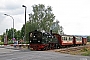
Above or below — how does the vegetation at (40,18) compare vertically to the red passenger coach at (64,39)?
above

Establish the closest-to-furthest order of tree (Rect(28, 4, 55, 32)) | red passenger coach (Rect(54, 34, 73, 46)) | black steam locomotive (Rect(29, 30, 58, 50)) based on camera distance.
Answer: black steam locomotive (Rect(29, 30, 58, 50)), red passenger coach (Rect(54, 34, 73, 46)), tree (Rect(28, 4, 55, 32))

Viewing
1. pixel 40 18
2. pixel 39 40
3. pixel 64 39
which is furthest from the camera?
pixel 40 18

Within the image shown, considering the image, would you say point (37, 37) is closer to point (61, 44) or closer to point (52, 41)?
point (52, 41)

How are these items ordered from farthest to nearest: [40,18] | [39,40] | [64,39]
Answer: [40,18], [64,39], [39,40]

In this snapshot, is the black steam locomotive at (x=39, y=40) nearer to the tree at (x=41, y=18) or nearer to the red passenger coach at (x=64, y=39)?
the red passenger coach at (x=64, y=39)

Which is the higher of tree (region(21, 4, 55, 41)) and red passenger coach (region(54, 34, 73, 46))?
tree (region(21, 4, 55, 41))

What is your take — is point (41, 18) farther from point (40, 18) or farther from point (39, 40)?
point (39, 40)

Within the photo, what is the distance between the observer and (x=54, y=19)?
267 feet

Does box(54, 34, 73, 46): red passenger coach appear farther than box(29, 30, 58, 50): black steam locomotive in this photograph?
Yes

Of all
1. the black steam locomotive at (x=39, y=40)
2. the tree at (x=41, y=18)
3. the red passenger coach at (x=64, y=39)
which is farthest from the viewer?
the tree at (x=41, y=18)

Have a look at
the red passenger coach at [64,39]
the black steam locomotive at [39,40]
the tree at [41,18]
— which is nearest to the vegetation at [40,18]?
the tree at [41,18]

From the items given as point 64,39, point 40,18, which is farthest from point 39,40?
point 40,18

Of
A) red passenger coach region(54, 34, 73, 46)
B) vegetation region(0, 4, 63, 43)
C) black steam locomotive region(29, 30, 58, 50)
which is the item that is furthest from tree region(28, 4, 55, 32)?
black steam locomotive region(29, 30, 58, 50)

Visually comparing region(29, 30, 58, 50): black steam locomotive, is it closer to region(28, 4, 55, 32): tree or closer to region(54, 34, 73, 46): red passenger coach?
region(54, 34, 73, 46): red passenger coach
